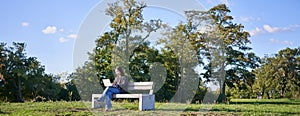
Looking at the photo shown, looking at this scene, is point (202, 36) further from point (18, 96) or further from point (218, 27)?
point (18, 96)

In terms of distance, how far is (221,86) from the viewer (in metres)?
25.7

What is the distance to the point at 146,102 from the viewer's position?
8.19 metres

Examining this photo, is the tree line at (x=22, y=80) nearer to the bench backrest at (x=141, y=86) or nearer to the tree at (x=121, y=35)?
the tree at (x=121, y=35)

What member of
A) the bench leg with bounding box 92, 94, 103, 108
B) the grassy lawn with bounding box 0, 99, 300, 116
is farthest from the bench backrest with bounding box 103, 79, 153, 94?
the bench leg with bounding box 92, 94, 103, 108

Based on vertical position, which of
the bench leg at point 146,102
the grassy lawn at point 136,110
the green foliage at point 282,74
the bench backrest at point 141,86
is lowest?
the grassy lawn at point 136,110

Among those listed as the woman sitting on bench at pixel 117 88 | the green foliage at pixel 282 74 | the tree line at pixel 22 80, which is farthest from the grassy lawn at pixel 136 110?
the green foliage at pixel 282 74

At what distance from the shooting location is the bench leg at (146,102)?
316 inches

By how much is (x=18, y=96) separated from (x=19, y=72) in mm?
1612

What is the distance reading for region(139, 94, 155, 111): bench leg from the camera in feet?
26.3

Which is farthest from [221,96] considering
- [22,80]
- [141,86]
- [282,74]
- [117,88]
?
[117,88]

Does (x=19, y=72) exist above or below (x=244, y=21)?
below

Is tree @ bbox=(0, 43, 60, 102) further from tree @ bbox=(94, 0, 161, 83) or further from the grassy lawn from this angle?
the grassy lawn

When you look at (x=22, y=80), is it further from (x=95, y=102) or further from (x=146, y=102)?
(x=146, y=102)

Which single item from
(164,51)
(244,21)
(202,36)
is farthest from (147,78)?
(244,21)
